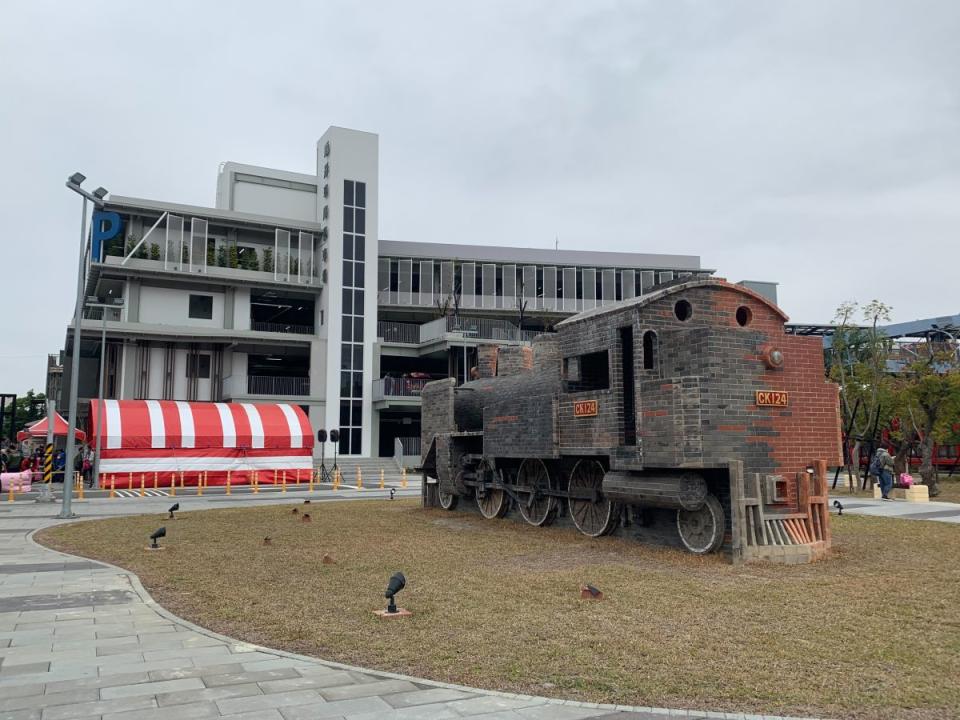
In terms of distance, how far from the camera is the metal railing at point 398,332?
138ft

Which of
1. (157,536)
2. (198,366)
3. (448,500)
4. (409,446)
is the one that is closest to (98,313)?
(198,366)

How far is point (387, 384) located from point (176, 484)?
12.7m

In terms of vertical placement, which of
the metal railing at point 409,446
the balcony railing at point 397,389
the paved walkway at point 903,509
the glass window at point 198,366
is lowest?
the paved walkway at point 903,509

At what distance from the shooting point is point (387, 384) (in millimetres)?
38562

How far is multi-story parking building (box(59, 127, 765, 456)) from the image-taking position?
3731 centimetres

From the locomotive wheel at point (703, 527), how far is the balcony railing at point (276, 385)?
30.9 m

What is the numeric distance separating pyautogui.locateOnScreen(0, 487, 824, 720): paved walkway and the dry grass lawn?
280 millimetres

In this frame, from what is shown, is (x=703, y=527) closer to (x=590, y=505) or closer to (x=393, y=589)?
(x=590, y=505)

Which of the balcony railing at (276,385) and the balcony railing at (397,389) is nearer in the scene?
the balcony railing at (276,385)

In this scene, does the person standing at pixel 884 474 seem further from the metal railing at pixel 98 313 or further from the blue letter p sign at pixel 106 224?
the metal railing at pixel 98 313

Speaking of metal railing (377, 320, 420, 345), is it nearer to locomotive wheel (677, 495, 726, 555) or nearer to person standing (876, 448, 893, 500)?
person standing (876, 448, 893, 500)

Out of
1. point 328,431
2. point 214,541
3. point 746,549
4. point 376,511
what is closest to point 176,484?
point 328,431

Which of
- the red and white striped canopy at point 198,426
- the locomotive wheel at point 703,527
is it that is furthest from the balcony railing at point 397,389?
the locomotive wheel at point 703,527

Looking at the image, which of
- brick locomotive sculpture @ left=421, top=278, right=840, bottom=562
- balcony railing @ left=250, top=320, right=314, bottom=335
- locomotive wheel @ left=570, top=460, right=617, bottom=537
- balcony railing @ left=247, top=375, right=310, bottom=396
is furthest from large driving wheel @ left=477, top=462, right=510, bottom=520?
balcony railing @ left=250, top=320, right=314, bottom=335
